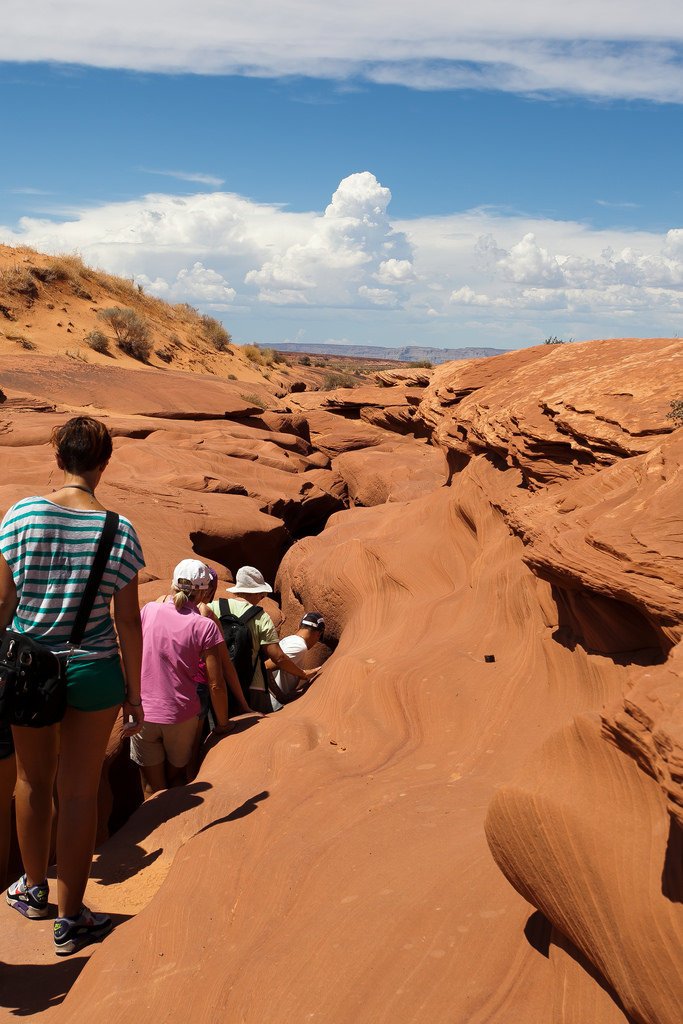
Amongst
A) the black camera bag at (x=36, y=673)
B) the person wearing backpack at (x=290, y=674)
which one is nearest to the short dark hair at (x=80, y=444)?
the black camera bag at (x=36, y=673)

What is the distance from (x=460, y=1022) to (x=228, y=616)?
3694 mm

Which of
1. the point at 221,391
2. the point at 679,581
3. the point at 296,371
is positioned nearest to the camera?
the point at 679,581

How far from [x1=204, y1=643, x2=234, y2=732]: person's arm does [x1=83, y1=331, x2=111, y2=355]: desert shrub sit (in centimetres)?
2771

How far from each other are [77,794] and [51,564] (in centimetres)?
95

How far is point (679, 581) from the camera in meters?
4.08

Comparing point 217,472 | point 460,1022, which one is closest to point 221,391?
point 217,472

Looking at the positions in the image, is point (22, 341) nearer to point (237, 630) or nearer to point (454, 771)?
point (237, 630)

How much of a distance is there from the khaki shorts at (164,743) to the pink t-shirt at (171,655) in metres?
0.09

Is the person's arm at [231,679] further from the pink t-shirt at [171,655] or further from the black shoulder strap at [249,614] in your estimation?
the black shoulder strap at [249,614]

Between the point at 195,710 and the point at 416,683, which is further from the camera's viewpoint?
the point at 416,683

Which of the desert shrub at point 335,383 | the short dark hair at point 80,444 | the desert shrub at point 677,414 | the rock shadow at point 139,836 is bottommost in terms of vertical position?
the desert shrub at point 335,383

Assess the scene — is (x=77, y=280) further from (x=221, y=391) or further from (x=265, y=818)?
(x=265, y=818)

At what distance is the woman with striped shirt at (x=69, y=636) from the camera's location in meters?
3.36

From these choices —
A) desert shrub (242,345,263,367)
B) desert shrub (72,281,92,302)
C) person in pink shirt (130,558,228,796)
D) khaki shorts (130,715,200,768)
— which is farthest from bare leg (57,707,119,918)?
desert shrub (242,345,263,367)
